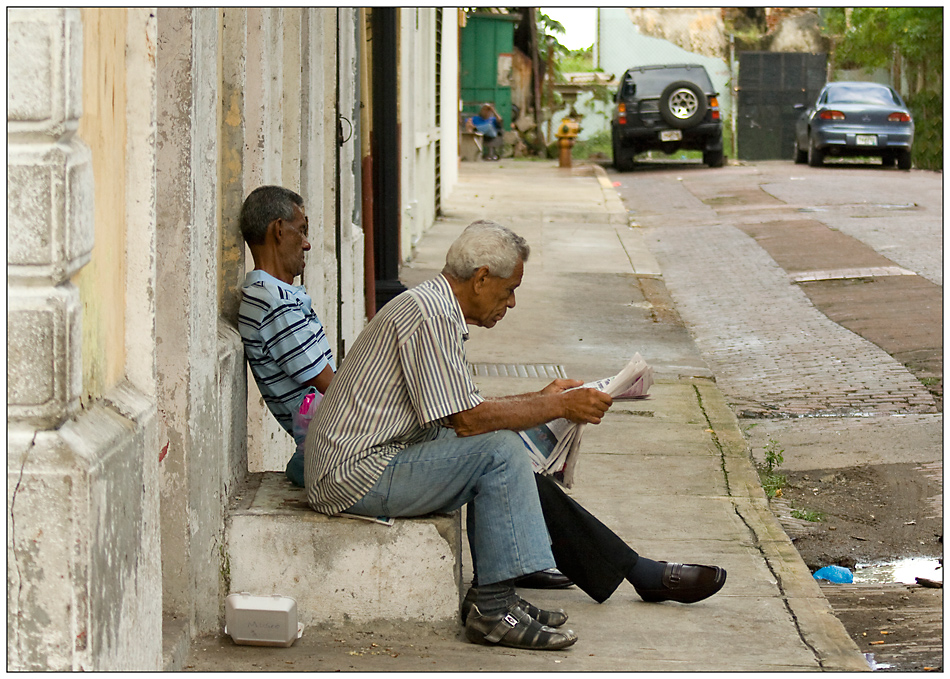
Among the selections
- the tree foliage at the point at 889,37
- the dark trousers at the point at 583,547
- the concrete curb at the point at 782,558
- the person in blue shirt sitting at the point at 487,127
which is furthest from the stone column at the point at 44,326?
the tree foliage at the point at 889,37

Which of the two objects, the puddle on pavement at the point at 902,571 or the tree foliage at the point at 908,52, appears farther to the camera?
the tree foliage at the point at 908,52

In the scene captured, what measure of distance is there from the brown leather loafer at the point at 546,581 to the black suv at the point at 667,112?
19.7m

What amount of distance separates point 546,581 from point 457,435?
991 millimetres

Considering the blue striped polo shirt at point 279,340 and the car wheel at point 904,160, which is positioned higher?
the car wheel at point 904,160

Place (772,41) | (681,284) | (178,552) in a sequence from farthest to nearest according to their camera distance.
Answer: (772,41) → (681,284) → (178,552)

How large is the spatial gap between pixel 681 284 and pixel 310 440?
27.8ft

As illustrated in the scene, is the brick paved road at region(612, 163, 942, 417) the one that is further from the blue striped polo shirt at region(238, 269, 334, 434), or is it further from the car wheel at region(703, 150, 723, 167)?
the blue striped polo shirt at region(238, 269, 334, 434)

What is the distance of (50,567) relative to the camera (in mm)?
2512

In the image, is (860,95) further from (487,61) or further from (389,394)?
(389,394)

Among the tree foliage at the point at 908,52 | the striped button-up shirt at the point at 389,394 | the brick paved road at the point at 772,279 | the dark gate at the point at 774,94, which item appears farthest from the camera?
the dark gate at the point at 774,94

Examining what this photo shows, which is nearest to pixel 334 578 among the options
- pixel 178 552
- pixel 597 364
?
pixel 178 552

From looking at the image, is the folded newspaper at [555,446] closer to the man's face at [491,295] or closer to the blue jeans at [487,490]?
the blue jeans at [487,490]

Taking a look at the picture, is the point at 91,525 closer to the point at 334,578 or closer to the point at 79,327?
the point at 79,327

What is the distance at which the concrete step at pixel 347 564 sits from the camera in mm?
3723
